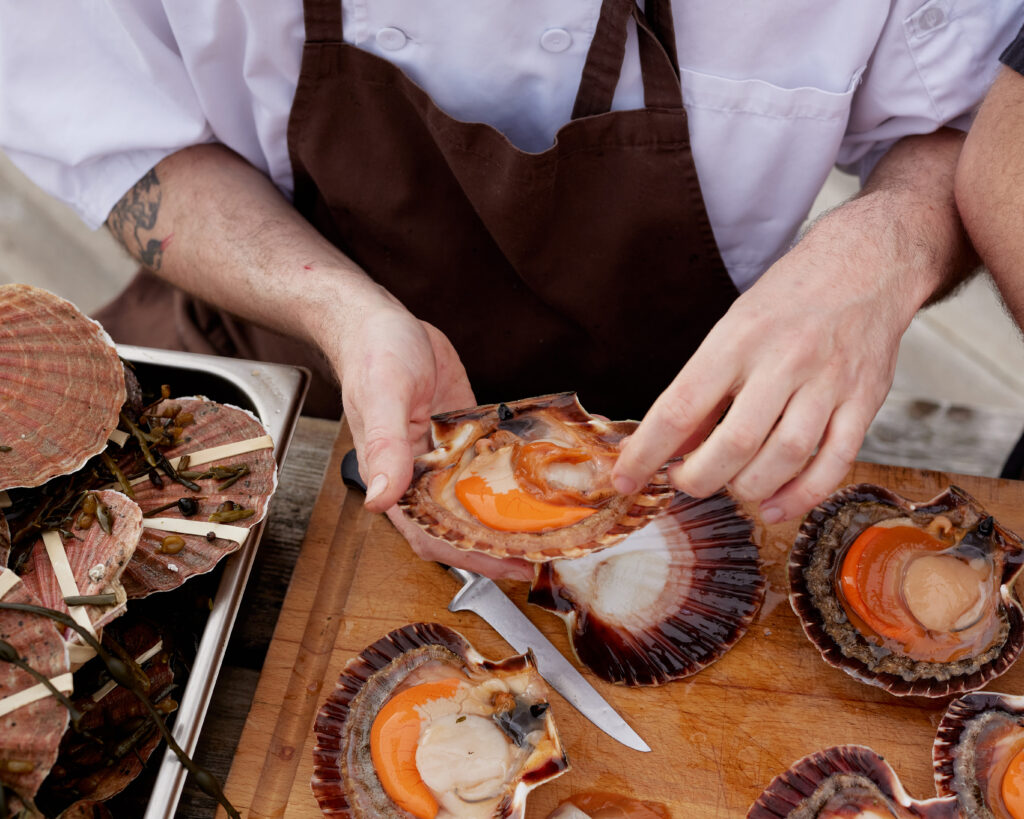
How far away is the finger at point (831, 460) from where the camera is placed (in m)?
1.25

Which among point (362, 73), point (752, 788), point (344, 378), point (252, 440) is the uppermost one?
point (362, 73)

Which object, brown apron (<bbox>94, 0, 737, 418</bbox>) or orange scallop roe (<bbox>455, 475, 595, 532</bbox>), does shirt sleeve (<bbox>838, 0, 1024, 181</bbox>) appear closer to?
brown apron (<bbox>94, 0, 737, 418</bbox>)

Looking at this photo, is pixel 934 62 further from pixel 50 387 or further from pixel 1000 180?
pixel 50 387

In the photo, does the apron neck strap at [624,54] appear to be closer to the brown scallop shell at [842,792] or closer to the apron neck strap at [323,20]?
the apron neck strap at [323,20]

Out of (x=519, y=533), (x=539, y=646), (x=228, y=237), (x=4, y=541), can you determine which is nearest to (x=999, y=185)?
(x=519, y=533)

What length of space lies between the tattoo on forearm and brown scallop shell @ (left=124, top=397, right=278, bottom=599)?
1.73 ft

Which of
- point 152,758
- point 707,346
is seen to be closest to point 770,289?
point 707,346

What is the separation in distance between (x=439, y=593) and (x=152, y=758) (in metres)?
0.53

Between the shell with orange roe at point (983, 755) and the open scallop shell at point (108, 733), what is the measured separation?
47.6 inches

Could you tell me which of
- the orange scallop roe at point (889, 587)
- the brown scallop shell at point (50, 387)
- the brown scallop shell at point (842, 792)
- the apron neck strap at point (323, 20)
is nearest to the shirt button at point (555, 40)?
the apron neck strap at point (323, 20)

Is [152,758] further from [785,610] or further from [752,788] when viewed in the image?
[785,610]

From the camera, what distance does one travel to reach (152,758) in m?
1.30

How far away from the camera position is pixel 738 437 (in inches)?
46.1

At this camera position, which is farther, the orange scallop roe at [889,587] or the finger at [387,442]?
the orange scallop roe at [889,587]
